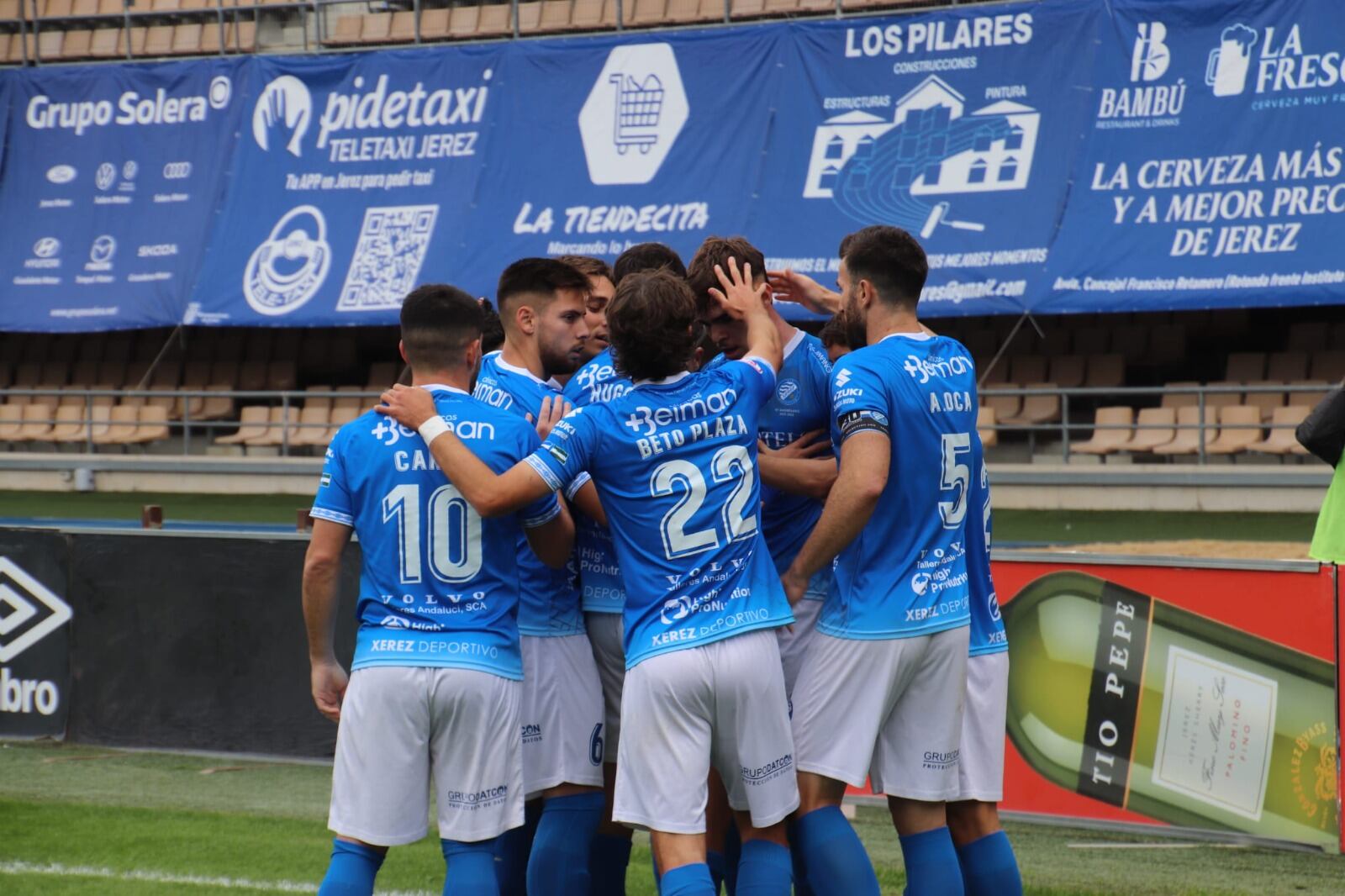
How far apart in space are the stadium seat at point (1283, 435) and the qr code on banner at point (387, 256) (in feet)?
40.4

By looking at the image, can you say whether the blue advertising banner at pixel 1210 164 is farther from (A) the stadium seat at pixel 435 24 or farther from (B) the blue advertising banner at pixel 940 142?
(A) the stadium seat at pixel 435 24

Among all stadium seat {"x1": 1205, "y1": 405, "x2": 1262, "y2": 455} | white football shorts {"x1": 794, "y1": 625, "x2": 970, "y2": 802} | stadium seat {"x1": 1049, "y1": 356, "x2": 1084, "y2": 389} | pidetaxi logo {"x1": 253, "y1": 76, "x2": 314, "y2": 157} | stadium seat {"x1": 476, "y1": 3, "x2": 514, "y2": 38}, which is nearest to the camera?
white football shorts {"x1": 794, "y1": 625, "x2": 970, "y2": 802}

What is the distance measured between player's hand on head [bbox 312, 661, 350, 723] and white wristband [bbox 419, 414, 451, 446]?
72 centimetres

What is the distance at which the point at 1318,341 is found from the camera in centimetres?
2117

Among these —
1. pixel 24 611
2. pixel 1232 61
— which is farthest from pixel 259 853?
pixel 1232 61

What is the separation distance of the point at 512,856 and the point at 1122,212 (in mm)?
17418

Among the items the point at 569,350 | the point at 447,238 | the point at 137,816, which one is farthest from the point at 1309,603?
the point at 447,238

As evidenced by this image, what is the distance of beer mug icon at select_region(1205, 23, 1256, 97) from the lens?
20.5 m

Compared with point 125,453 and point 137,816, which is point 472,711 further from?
point 125,453

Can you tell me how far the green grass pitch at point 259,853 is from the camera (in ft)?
19.9

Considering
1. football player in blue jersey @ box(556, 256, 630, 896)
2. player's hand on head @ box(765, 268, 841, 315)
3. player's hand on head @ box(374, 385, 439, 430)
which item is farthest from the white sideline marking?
player's hand on head @ box(765, 268, 841, 315)

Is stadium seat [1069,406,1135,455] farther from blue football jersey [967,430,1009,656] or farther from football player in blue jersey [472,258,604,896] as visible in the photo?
football player in blue jersey [472,258,604,896]

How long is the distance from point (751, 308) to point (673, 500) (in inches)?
28.9

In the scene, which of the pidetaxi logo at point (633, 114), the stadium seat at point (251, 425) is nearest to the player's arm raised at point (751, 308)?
the pidetaxi logo at point (633, 114)
